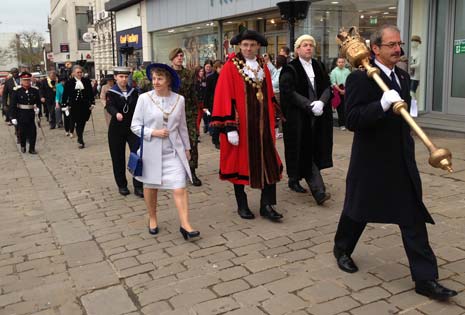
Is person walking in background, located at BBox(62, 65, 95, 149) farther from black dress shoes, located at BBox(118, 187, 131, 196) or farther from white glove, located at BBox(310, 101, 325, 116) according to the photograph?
white glove, located at BBox(310, 101, 325, 116)

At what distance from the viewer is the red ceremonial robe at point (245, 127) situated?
207 inches

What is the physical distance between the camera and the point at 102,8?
39.5 meters

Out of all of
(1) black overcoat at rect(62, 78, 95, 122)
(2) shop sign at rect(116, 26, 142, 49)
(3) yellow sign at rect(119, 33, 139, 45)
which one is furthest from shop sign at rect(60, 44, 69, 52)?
(1) black overcoat at rect(62, 78, 95, 122)

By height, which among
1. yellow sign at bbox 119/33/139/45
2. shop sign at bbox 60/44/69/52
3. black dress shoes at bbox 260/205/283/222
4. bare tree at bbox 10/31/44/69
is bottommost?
black dress shoes at bbox 260/205/283/222

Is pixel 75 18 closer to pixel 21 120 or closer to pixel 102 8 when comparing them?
pixel 102 8

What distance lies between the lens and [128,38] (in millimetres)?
Answer: 31078

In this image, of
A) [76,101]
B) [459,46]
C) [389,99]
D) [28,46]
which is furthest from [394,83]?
[28,46]

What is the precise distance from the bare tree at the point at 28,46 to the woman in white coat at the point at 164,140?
296 feet

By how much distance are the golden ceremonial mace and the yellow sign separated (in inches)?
1068

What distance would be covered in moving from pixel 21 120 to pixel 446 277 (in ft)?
32.0

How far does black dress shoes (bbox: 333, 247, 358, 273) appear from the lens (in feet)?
13.4

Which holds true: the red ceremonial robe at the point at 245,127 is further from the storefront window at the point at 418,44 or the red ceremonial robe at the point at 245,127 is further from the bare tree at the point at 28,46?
the bare tree at the point at 28,46

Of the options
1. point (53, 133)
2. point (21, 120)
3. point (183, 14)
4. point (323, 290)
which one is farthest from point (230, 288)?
point (183, 14)

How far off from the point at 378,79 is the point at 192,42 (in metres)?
20.9
